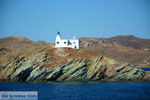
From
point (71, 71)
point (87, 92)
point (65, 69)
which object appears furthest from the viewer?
point (65, 69)

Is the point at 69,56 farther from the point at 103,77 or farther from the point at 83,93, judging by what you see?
the point at 83,93

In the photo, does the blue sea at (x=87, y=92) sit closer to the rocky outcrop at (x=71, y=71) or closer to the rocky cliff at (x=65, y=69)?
the rocky outcrop at (x=71, y=71)

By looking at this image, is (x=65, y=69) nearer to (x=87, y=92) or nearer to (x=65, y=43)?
(x=65, y=43)

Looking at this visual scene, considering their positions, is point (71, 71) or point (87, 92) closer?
point (87, 92)

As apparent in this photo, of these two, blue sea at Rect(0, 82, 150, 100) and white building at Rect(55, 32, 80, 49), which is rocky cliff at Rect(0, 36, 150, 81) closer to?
blue sea at Rect(0, 82, 150, 100)

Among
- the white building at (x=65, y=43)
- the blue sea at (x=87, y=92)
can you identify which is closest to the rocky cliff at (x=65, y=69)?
the blue sea at (x=87, y=92)

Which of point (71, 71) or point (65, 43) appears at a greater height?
point (65, 43)

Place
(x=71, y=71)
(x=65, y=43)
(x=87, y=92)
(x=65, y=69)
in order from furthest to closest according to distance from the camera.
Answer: (x=65, y=43), (x=65, y=69), (x=71, y=71), (x=87, y=92)

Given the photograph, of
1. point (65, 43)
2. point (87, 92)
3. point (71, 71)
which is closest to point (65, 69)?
point (71, 71)

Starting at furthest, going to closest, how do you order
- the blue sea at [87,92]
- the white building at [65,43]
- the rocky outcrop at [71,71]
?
the white building at [65,43] → the rocky outcrop at [71,71] → the blue sea at [87,92]

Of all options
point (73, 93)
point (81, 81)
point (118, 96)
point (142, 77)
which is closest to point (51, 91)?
point (73, 93)

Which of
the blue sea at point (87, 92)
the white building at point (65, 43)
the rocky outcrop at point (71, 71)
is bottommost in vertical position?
the blue sea at point (87, 92)

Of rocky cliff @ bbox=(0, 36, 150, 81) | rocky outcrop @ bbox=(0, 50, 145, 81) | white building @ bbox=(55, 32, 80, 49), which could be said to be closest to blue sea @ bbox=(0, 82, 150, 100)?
rocky outcrop @ bbox=(0, 50, 145, 81)

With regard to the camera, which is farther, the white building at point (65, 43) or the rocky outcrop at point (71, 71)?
the white building at point (65, 43)
